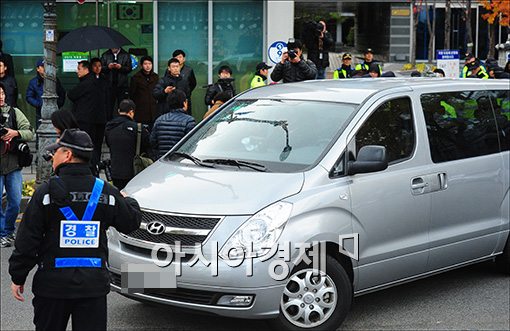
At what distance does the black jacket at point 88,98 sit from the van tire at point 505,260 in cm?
780

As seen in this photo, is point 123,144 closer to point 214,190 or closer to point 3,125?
point 3,125

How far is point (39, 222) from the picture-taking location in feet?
15.8

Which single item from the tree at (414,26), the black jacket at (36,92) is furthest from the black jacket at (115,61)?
the tree at (414,26)

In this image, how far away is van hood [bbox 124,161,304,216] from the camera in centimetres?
625

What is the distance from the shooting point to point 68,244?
4.81m

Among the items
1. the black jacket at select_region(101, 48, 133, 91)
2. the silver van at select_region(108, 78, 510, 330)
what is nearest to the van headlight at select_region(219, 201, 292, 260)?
the silver van at select_region(108, 78, 510, 330)

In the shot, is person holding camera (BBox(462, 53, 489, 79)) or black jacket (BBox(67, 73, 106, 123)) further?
person holding camera (BBox(462, 53, 489, 79))

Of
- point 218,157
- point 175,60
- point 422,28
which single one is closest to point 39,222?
point 218,157

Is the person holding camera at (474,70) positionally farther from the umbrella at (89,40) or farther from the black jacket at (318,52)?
the umbrella at (89,40)

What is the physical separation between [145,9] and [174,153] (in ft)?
34.6

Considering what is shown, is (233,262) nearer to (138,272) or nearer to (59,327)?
(138,272)

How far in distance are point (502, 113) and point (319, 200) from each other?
2775 millimetres

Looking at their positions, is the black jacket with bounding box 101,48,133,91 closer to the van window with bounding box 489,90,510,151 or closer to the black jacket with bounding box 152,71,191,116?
the black jacket with bounding box 152,71,191,116

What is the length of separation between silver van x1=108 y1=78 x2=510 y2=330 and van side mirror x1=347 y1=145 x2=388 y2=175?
0.01m
